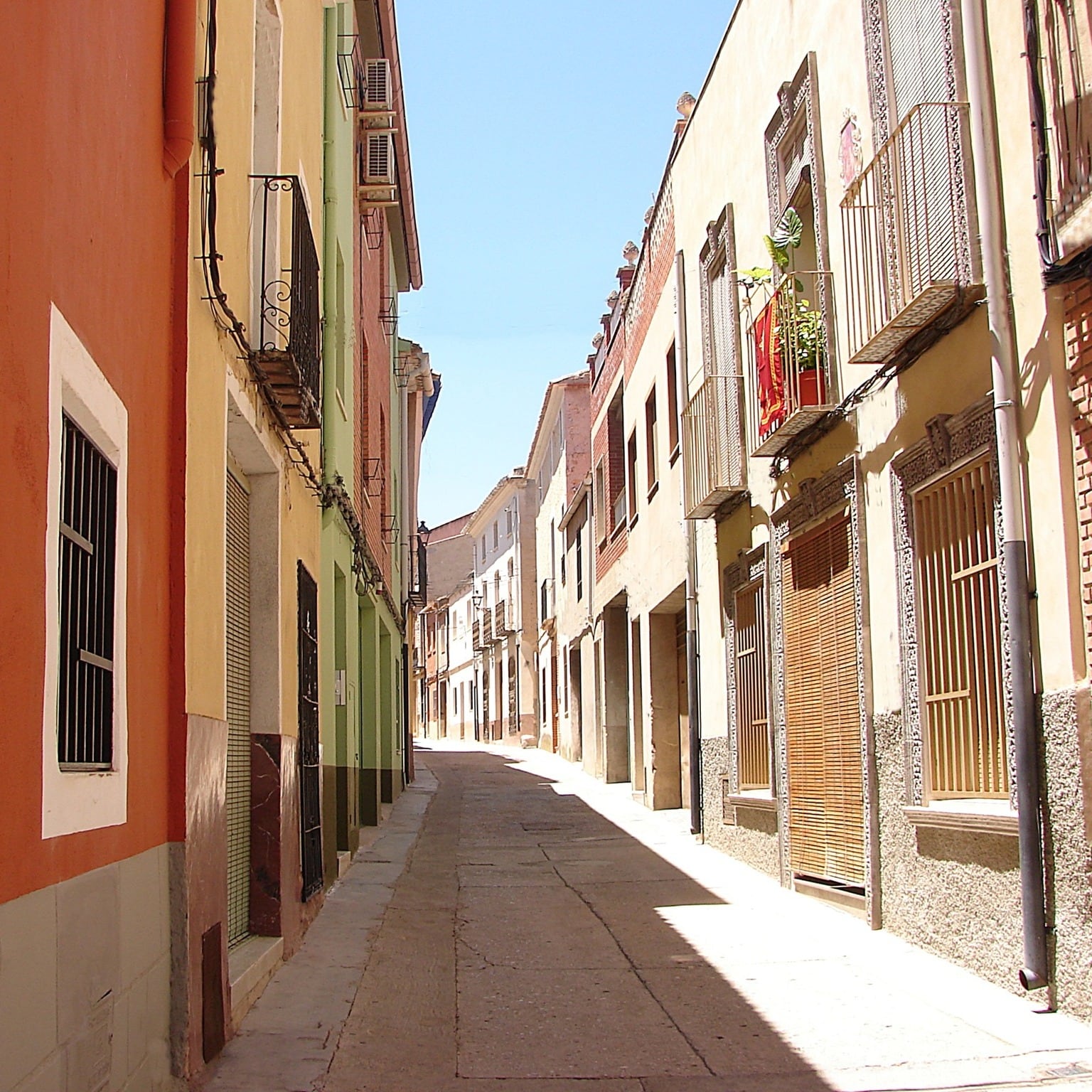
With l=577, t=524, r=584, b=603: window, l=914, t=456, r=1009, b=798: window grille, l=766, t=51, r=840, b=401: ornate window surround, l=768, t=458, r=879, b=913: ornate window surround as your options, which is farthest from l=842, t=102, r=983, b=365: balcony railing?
l=577, t=524, r=584, b=603: window

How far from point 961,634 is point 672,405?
29.1ft

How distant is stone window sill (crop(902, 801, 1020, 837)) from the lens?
21.3 ft

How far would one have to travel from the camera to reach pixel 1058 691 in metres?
6.00

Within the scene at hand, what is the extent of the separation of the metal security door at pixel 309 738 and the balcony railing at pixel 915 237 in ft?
12.4

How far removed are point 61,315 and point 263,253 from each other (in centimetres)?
354

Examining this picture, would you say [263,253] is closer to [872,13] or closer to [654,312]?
[872,13]

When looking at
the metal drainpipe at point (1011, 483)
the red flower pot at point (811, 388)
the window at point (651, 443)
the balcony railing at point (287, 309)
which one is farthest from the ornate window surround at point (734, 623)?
the metal drainpipe at point (1011, 483)

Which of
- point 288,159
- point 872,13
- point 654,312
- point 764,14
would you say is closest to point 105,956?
point 288,159

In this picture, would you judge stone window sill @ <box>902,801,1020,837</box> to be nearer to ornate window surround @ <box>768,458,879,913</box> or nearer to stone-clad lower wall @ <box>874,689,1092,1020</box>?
stone-clad lower wall @ <box>874,689,1092,1020</box>

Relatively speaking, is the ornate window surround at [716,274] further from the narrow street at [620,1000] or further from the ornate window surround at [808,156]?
the narrow street at [620,1000]

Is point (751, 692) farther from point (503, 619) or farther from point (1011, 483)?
point (503, 619)

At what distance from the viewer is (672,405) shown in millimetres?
15906

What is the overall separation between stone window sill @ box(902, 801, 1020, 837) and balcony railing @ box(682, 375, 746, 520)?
4674 mm

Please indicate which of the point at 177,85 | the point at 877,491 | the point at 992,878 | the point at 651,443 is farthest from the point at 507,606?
the point at 177,85
